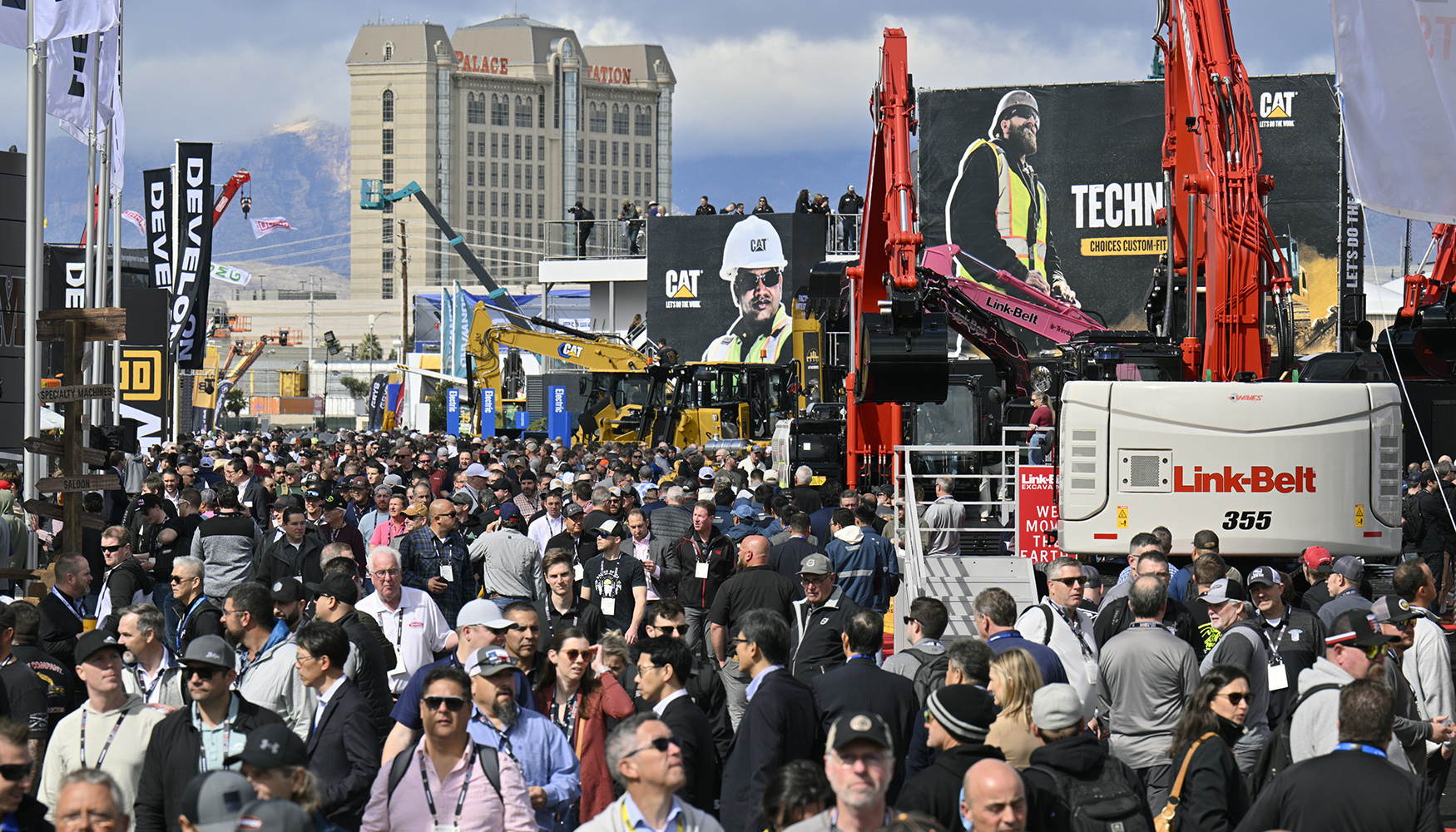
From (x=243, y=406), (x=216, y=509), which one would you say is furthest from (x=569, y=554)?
(x=243, y=406)

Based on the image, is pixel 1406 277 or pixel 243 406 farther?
pixel 243 406

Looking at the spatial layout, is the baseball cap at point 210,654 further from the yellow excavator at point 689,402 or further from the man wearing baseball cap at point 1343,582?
the yellow excavator at point 689,402

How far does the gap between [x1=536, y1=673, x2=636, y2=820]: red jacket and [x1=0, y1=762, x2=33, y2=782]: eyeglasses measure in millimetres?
2158

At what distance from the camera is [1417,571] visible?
841 cm

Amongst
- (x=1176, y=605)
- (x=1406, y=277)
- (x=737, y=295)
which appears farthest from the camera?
(x=737, y=295)

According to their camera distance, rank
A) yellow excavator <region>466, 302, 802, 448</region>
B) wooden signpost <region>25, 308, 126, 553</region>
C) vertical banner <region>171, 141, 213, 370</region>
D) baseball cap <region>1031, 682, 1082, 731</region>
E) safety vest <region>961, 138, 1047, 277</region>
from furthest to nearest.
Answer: safety vest <region>961, 138, 1047, 277</region>
yellow excavator <region>466, 302, 802, 448</region>
vertical banner <region>171, 141, 213, 370</region>
wooden signpost <region>25, 308, 126, 553</region>
baseball cap <region>1031, 682, 1082, 731</region>

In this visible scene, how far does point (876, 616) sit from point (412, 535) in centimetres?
454

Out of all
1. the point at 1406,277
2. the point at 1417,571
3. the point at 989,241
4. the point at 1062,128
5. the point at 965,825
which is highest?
the point at 1062,128

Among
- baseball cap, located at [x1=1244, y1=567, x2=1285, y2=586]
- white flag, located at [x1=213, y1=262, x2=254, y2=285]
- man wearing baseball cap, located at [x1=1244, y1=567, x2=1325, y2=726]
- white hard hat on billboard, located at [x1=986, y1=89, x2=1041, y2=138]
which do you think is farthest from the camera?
white flag, located at [x1=213, y1=262, x2=254, y2=285]

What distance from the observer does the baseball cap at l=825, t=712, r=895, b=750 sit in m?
4.75

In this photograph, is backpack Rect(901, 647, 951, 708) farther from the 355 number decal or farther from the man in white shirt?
the 355 number decal

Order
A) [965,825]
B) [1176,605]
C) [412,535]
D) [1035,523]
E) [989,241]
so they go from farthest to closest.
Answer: [989,241] → [1035,523] → [412,535] → [1176,605] → [965,825]

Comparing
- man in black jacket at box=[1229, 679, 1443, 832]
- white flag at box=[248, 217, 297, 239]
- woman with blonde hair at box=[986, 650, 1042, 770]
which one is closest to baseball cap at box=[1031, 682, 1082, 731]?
woman with blonde hair at box=[986, 650, 1042, 770]

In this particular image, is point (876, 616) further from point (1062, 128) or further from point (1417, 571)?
point (1062, 128)
